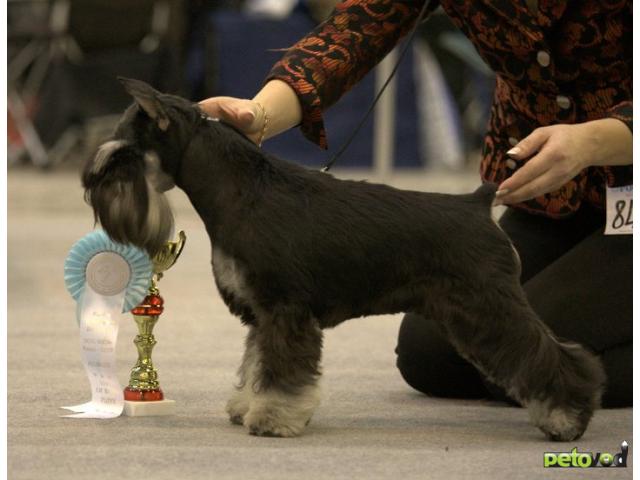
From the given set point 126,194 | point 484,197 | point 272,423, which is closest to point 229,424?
point 272,423

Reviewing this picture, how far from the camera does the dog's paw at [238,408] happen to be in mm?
2096

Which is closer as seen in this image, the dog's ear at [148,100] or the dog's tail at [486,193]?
the dog's ear at [148,100]

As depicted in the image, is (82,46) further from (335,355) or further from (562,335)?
(562,335)

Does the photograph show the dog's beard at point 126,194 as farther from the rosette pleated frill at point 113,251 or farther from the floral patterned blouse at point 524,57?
the floral patterned blouse at point 524,57

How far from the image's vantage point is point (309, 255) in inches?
77.5

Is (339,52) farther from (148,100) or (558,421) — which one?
(558,421)

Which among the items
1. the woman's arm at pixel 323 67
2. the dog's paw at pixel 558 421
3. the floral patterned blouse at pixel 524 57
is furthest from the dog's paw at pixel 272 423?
the floral patterned blouse at pixel 524 57

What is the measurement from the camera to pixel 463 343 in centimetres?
205

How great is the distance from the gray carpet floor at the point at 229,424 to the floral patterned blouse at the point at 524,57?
1.69 ft

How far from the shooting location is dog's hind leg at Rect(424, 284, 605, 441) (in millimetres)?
2002

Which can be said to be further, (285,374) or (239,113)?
(239,113)

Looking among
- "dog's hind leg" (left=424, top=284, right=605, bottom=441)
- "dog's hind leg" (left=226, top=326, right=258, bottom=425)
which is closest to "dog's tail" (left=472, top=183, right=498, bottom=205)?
"dog's hind leg" (left=424, top=284, right=605, bottom=441)

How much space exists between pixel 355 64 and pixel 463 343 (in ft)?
2.13

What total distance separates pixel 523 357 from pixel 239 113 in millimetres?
635
